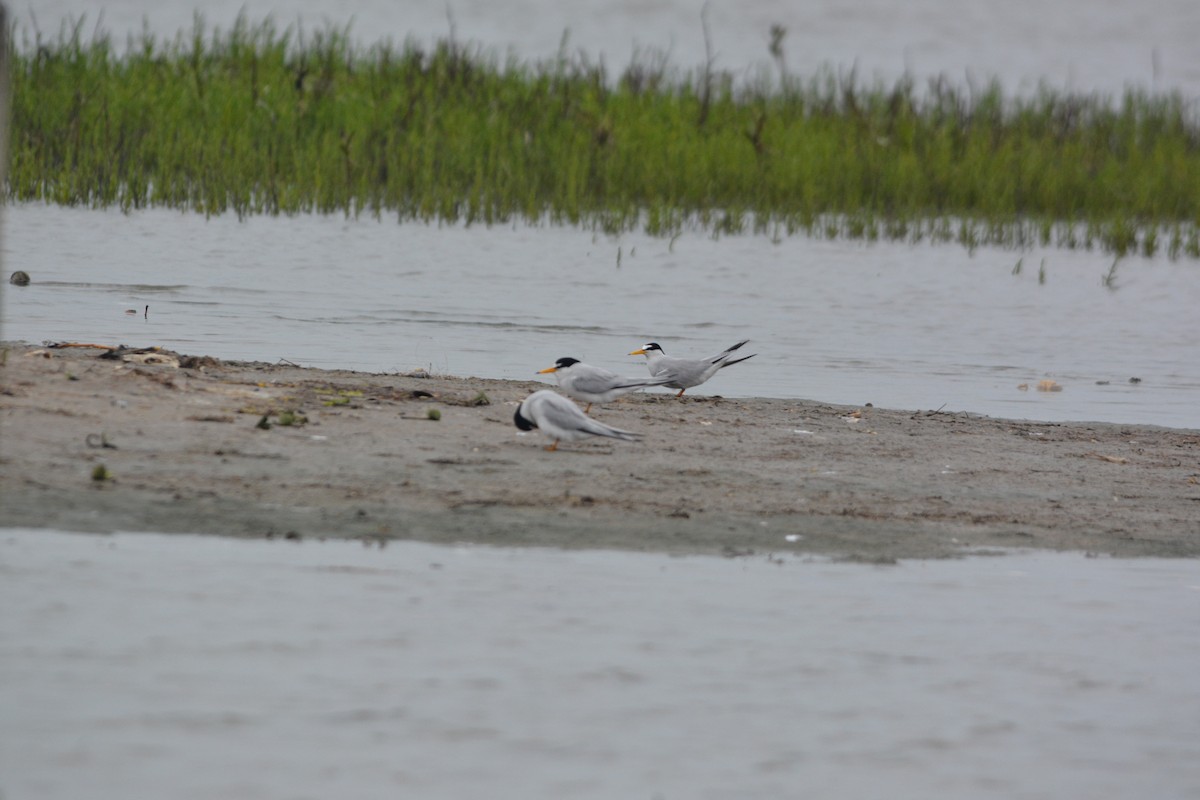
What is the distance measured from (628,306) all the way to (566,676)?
8.96 m

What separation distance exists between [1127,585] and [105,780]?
142 inches

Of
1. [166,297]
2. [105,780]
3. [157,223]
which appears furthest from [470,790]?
[157,223]

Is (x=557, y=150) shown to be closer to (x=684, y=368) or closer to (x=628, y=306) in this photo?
(x=628, y=306)

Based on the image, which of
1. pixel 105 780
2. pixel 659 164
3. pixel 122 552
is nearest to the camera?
pixel 105 780

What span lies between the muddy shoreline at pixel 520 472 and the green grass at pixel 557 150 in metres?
8.45

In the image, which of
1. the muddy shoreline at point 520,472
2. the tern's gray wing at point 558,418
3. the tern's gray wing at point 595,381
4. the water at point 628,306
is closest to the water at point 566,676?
the muddy shoreline at point 520,472

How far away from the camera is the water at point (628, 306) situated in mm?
9898

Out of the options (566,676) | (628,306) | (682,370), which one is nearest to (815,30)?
(628,306)

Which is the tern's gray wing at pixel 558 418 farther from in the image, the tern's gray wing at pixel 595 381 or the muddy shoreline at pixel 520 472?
the tern's gray wing at pixel 595 381

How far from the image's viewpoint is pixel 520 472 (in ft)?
21.2

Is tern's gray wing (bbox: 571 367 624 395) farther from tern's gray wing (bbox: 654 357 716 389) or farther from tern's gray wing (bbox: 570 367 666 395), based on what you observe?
tern's gray wing (bbox: 654 357 716 389)

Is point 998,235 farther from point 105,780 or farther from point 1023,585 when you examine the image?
point 105,780

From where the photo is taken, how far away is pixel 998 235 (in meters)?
17.9

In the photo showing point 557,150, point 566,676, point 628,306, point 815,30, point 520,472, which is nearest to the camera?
point 566,676
